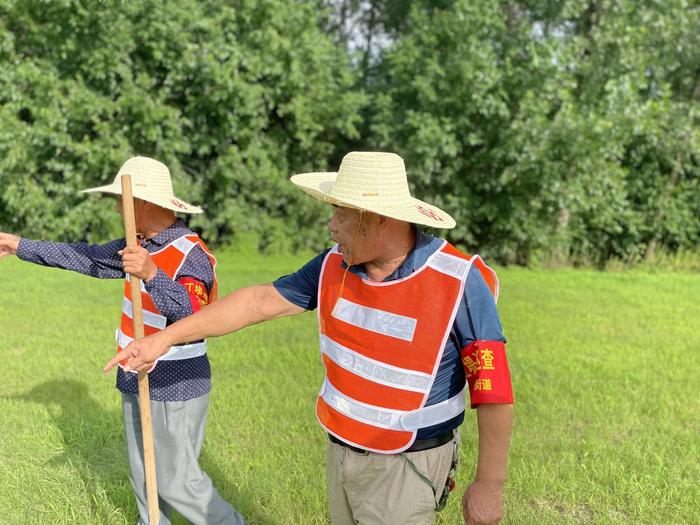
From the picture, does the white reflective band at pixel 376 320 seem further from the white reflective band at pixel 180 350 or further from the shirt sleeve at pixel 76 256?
the shirt sleeve at pixel 76 256

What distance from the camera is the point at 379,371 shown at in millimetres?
2326

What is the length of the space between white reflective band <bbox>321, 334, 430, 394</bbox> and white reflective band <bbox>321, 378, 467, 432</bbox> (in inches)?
3.8

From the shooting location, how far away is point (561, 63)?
1459cm

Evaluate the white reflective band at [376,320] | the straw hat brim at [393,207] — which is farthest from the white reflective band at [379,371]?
the straw hat brim at [393,207]

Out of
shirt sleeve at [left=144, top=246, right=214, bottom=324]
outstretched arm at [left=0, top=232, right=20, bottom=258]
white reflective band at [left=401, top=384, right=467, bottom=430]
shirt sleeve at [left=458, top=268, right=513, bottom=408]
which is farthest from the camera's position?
outstretched arm at [left=0, top=232, right=20, bottom=258]

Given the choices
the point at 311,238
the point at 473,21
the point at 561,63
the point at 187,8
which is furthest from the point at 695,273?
the point at 187,8

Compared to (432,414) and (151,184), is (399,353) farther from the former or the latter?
(151,184)

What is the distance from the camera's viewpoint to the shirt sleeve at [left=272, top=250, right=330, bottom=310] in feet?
8.71

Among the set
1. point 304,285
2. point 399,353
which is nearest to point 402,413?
point 399,353

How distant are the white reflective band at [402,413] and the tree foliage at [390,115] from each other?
12.6 m

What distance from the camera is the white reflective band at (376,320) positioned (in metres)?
2.26

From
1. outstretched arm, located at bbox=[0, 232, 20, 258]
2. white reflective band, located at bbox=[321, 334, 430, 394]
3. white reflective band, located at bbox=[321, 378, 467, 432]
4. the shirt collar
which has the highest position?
the shirt collar

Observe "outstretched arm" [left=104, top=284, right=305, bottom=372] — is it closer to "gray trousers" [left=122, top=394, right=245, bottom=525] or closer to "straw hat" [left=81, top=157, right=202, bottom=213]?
"gray trousers" [left=122, top=394, right=245, bottom=525]

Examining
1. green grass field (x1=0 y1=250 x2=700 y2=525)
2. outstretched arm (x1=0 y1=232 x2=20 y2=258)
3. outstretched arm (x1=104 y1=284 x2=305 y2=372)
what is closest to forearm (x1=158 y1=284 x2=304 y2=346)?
outstretched arm (x1=104 y1=284 x2=305 y2=372)
